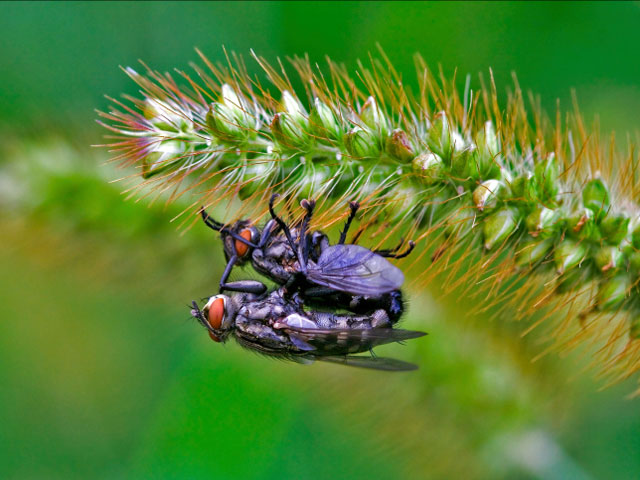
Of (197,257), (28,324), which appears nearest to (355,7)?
(197,257)

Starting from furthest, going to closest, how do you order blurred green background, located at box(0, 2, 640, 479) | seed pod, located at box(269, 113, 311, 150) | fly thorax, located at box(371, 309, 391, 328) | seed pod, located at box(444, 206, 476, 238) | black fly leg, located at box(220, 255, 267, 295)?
blurred green background, located at box(0, 2, 640, 479) < black fly leg, located at box(220, 255, 267, 295) < fly thorax, located at box(371, 309, 391, 328) < seed pod, located at box(444, 206, 476, 238) < seed pod, located at box(269, 113, 311, 150)

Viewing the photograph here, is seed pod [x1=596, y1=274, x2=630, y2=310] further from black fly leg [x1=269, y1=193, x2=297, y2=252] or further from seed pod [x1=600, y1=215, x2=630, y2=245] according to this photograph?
black fly leg [x1=269, y1=193, x2=297, y2=252]

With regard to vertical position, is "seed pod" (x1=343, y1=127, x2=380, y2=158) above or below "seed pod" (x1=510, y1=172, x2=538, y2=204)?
below

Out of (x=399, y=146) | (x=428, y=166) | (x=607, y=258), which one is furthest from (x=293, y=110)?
(x=607, y=258)

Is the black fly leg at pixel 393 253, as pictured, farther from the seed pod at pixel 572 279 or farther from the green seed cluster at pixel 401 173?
the seed pod at pixel 572 279

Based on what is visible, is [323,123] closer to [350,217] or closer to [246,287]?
[350,217]

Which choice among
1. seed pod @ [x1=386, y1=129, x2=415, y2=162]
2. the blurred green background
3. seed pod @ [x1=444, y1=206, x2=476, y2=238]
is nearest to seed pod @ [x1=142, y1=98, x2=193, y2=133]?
seed pod @ [x1=386, y1=129, x2=415, y2=162]

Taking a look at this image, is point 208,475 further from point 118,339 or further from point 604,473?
point 604,473

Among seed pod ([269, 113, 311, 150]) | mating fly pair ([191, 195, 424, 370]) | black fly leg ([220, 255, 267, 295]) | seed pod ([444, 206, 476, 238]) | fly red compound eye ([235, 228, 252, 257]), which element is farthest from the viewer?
black fly leg ([220, 255, 267, 295])
